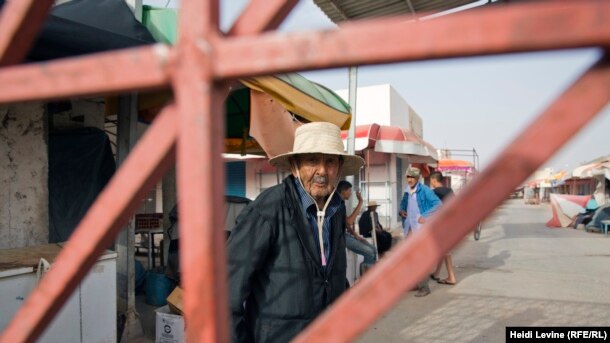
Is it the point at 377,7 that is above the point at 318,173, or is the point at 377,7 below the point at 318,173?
above

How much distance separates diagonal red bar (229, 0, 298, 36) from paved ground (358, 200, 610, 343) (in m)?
4.00

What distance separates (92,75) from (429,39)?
0.58 meters

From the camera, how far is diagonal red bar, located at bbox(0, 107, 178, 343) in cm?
74

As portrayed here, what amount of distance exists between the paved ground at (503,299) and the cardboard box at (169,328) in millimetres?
1809

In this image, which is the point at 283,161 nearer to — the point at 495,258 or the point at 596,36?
the point at 596,36

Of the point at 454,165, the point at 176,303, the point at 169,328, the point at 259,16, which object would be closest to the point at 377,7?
the point at 259,16

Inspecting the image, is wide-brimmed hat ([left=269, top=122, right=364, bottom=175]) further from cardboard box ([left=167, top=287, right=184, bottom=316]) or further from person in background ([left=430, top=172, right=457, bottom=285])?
person in background ([left=430, top=172, right=457, bottom=285])

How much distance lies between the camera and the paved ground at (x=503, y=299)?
4438mm

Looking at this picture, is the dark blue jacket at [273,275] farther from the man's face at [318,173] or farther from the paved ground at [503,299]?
the paved ground at [503,299]

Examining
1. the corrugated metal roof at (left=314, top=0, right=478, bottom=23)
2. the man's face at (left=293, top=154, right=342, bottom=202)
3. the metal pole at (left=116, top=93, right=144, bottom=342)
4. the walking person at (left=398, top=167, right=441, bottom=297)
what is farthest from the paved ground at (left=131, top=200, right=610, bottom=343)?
the corrugated metal roof at (left=314, top=0, right=478, bottom=23)

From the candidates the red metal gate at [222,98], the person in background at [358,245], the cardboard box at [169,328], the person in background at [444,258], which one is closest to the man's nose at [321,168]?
the red metal gate at [222,98]

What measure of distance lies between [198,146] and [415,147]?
37.9 ft

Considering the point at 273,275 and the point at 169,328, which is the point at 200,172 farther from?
the point at 169,328

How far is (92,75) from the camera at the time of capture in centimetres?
74
